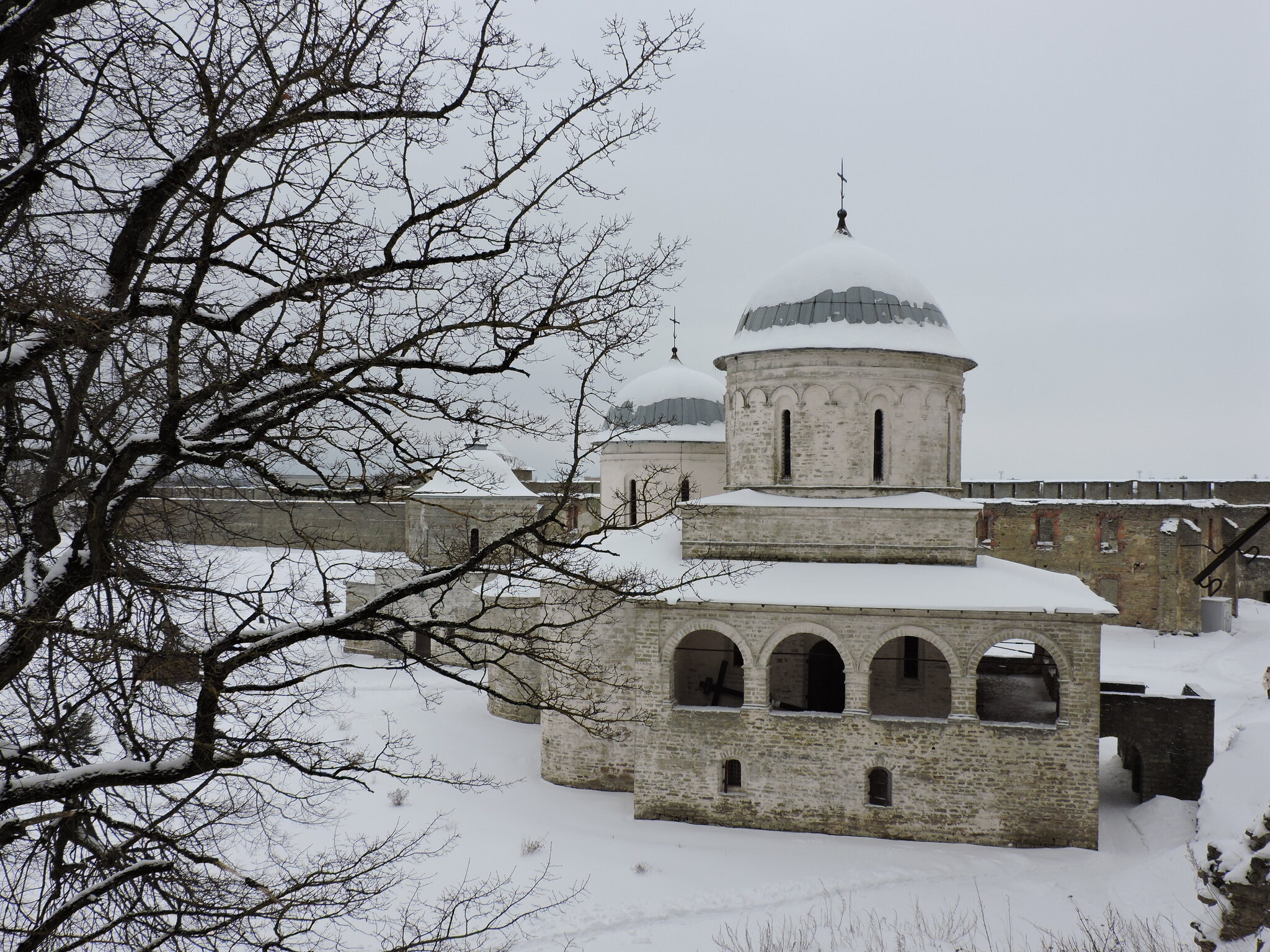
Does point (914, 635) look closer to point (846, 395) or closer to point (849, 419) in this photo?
point (849, 419)

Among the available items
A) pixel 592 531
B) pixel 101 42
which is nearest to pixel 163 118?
pixel 101 42

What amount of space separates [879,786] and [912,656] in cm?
353

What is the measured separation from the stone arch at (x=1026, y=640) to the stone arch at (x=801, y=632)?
1.73 metres

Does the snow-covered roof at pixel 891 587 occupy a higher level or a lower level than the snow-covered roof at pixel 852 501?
lower

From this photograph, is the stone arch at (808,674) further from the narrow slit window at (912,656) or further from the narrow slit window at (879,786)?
the narrow slit window at (879,786)

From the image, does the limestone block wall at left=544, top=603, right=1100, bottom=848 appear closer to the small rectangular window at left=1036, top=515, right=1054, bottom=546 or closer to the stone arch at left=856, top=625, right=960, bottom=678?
the stone arch at left=856, top=625, right=960, bottom=678

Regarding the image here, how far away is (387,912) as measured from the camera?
10734 millimetres

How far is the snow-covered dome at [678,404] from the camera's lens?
22.0 meters

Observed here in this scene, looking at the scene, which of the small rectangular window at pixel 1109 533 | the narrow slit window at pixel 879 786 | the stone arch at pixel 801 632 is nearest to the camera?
the stone arch at pixel 801 632

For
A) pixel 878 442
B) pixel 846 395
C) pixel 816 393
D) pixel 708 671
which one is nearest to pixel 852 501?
pixel 878 442

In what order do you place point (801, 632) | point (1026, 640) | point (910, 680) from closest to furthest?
point (1026, 640), point (801, 632), point (910, 680)

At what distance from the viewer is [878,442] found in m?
16.1

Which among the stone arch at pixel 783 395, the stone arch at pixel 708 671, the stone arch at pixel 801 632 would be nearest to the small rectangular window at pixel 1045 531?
the stone arch at pixel 708 671

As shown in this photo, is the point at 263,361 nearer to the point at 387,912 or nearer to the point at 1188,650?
the point at 387,912
